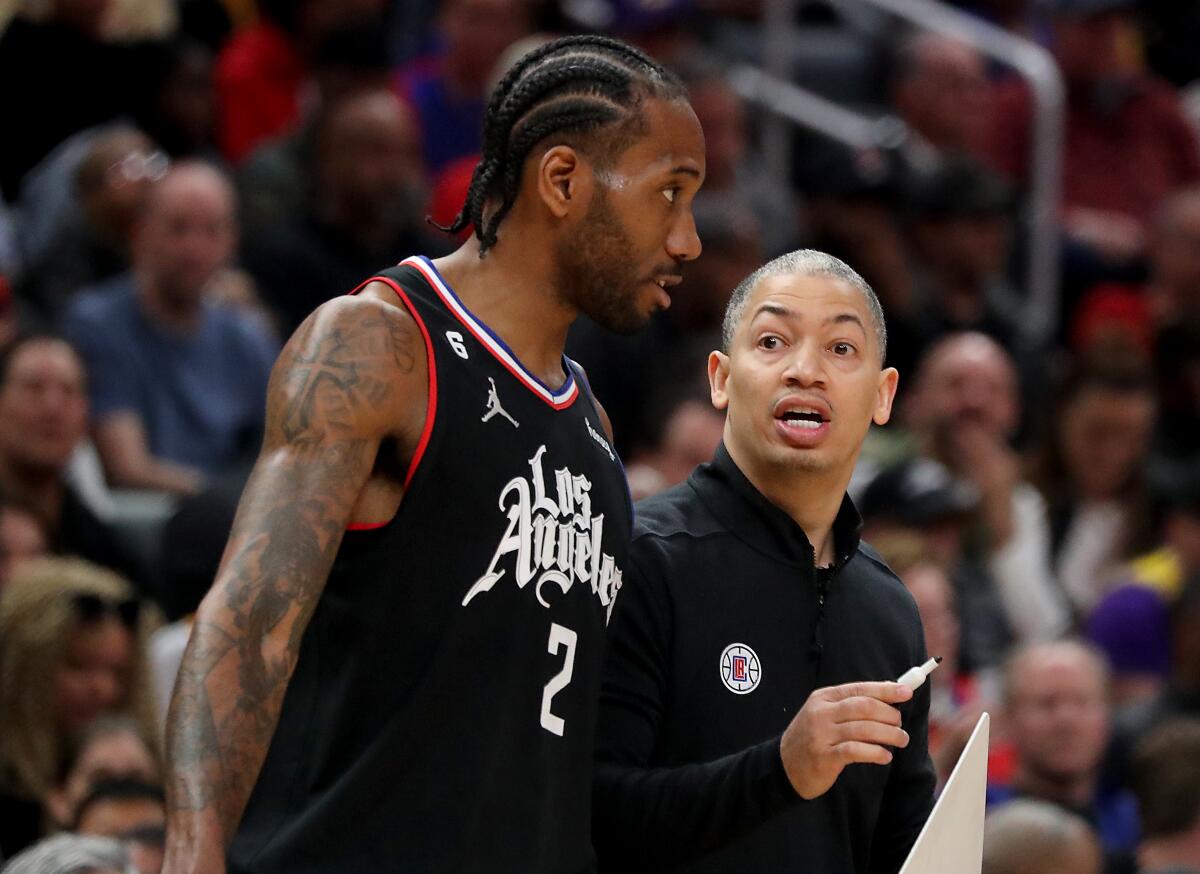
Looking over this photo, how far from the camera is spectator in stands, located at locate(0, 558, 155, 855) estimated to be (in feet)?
18.1

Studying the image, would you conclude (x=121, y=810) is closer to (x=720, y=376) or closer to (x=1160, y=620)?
(x=720, y=376)

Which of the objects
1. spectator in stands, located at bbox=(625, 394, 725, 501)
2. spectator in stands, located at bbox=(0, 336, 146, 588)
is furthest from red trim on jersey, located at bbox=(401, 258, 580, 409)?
spectator in stands, located at bbox=(0, 336, 146, 588)

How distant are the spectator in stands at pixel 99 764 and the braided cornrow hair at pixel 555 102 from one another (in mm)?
2613

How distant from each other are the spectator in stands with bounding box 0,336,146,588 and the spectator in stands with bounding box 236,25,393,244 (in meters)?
1.51

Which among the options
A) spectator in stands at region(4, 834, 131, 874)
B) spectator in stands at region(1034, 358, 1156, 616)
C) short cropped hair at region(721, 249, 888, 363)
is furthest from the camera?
spectator in stands at region(1034, 358, 1156, 616)

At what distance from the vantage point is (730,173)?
27.5ft

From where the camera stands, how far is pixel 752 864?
3.09 meters

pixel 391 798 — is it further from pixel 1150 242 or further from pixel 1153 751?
pixel 1150 242

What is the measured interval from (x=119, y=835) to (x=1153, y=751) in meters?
2.69

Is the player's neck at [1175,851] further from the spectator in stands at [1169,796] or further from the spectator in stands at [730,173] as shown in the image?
the spectator in stands at [730,173]

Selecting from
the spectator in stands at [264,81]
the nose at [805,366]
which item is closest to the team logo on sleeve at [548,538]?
the nose at [805,366]

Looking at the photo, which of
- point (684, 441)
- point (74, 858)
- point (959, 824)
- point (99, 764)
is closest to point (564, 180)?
point (959, 824)

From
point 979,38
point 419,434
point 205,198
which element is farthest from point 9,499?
point 979,38

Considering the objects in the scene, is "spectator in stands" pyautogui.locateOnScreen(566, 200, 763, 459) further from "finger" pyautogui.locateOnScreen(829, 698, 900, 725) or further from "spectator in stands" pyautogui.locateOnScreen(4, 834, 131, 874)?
"finger" pyautogui.locateOnScreen(829, 698, 900, 725)
